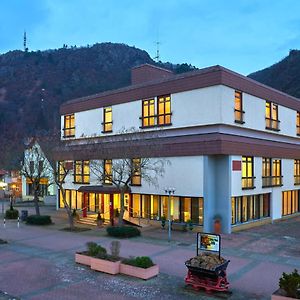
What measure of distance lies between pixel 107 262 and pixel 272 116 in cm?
2234

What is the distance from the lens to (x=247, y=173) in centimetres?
2861

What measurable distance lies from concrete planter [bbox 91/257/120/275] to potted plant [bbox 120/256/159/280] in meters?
0.22

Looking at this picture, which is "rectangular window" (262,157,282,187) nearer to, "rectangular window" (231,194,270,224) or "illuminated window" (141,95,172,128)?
"rectangular window" (231,194,270,224)

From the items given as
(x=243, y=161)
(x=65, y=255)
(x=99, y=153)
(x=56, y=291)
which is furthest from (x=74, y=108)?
(x=56, y=291)

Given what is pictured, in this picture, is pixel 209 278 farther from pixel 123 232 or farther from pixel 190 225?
pixel 190 225

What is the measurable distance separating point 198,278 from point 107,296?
3292 millimetres

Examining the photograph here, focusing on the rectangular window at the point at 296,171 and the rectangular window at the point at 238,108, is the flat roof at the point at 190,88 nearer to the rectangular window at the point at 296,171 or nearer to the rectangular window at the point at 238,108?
the rectangular window at the point at 238,108

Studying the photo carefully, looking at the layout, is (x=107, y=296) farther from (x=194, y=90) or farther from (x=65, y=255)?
(x=194, y=90)

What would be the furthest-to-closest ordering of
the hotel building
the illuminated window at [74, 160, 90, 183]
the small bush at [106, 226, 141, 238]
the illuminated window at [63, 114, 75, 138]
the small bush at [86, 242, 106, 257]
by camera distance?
the illuminated window at [63, 114, 75, 138] < the illuminated window at [74, 160, 90, 183] < the hotel building < the small bush at [106, 226, 141, 238] < the small bush at [86, 242, 106, 257]

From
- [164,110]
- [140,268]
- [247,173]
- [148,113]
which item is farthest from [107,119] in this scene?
[140,268]

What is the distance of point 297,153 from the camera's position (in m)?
36.2

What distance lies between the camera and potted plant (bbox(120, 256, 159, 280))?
15117 millimetres

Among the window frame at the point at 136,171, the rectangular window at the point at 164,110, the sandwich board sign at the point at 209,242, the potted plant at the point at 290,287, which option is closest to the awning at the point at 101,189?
the window frame at the point at 136,171

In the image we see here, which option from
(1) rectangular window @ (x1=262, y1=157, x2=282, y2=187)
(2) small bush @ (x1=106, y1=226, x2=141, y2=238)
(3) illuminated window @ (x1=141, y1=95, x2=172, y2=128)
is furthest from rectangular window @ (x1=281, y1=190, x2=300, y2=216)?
(2) small bush @ (x1=106, y1=226, x2=141, y2=238)
